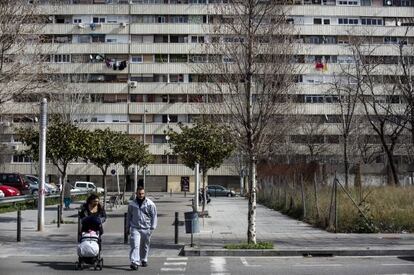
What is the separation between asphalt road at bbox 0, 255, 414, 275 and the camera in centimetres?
1244

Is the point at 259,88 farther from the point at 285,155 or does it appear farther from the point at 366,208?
the point at 285,155

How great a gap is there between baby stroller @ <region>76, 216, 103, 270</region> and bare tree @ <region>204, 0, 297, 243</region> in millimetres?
4844

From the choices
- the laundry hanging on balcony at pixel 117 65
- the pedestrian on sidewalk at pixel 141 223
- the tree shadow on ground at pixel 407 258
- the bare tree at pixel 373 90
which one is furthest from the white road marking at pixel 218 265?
the laundry hanging on balcony at pixel 117 65

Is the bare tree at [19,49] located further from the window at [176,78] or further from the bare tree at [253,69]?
the window at [176,78]

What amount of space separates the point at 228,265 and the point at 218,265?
232mm

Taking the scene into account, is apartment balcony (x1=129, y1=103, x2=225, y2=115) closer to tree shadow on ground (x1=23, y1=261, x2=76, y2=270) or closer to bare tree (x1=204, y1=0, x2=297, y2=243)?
bare tree (x1=204, y1=0, x2=297, y2=243)

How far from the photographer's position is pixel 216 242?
1755 centimetres

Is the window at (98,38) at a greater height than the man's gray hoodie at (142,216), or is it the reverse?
the window at (98,38)

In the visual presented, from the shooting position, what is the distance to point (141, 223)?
1298 centimetres

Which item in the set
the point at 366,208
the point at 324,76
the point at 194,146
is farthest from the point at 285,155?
the point at 366,208

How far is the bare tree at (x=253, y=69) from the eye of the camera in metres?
16.0

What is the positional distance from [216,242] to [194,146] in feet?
37.4

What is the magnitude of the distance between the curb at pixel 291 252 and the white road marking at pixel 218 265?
522 millimetres

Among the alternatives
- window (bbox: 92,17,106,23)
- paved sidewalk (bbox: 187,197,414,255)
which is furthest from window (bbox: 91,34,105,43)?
paved sidewalk (bbox: 187,197,414,255)
